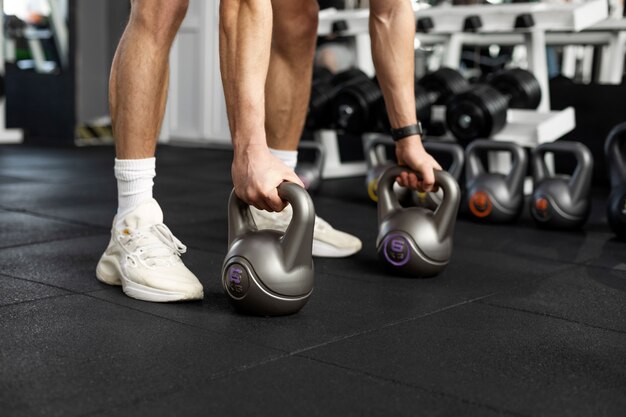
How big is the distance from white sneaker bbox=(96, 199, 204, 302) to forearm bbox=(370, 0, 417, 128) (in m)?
0.54

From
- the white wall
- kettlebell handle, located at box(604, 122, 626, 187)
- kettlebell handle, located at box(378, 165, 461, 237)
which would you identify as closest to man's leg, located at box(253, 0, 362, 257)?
kettlebell handle, located at box(378, 165, 461, 237)

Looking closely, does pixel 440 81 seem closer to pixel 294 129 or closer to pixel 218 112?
pixel 294 129

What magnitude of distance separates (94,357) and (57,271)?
562mm

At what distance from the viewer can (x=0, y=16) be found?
16.1 feet

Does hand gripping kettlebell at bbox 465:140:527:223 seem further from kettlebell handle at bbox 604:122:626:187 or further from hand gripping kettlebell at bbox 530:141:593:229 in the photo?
kettlebell handle at bbox 604:122:626:187

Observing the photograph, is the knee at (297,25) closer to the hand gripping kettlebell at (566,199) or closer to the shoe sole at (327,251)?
the shoe sole at (327,251)

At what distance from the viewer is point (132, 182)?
55.1 inches

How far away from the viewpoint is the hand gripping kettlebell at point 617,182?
6.97 ft

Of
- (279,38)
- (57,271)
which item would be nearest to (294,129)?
(279,38)

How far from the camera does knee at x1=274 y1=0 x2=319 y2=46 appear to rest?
1713mm

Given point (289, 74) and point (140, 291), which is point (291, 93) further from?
point (140, 291)

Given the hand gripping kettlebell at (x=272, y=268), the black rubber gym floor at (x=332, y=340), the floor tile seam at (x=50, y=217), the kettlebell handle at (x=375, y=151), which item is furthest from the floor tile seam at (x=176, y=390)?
the kettlebell handle at (x=375, y=151)

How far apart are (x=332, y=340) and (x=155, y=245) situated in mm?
402

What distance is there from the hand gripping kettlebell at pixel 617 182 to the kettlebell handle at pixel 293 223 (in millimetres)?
1226
